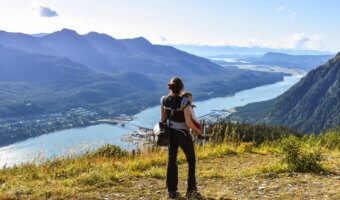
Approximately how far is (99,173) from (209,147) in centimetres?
700

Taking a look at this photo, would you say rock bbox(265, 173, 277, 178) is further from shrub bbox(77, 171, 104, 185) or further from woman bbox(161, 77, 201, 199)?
shrub bbox(77, 171, 104, 185)

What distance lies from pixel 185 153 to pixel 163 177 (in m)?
2.63

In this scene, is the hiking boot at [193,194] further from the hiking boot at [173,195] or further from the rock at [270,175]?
the rock at [270,175]

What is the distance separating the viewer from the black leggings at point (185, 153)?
9.85 m

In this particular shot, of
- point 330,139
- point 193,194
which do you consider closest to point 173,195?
point 193,194

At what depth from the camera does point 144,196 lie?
10031 millimetres

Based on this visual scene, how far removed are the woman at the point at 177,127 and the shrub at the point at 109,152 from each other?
663 cm

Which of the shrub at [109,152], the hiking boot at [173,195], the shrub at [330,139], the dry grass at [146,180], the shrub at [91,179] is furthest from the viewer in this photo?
the shrub at [330,139]

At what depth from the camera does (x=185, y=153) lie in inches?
391

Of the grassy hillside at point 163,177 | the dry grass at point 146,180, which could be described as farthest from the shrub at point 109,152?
the dry grass at point 146,180

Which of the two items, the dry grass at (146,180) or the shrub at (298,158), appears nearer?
the dry grass at (146,180)

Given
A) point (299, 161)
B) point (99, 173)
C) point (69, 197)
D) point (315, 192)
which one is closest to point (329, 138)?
point (299, 161)

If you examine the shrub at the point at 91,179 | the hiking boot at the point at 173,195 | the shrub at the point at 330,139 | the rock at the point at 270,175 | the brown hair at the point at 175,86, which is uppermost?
the brown hair at the point at 175,86

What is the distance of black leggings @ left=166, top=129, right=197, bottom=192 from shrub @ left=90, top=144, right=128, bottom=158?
6545 millimetres
